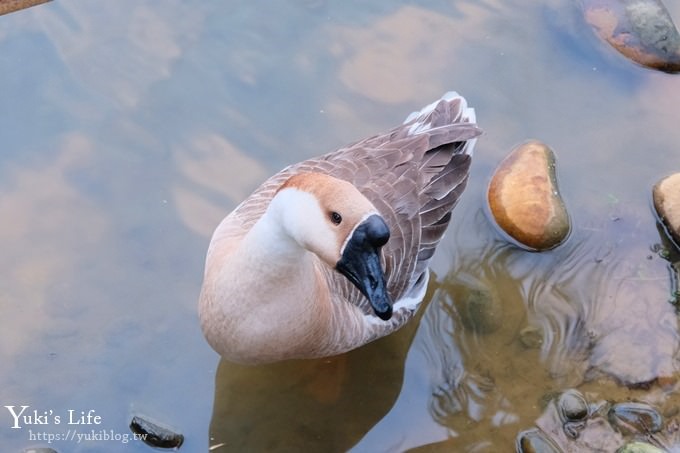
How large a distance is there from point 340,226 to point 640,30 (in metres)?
3.47

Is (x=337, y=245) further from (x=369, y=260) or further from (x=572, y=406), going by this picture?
(x=572, y=406)

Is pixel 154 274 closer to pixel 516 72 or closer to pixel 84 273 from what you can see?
pixel 84 273

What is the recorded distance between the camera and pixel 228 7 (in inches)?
217

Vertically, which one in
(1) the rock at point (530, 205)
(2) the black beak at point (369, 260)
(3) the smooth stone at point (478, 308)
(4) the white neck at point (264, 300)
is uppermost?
(2) the black beak at point (369, 260)

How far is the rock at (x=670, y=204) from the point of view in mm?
4762

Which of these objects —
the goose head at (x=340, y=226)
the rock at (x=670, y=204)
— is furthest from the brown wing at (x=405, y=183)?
the rock at (x=670, y=204)

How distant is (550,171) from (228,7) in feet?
7.61

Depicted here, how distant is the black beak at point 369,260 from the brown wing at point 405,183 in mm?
864

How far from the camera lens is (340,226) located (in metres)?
2.84

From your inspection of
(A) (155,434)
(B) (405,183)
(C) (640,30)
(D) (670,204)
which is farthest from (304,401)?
(C) (640,30)

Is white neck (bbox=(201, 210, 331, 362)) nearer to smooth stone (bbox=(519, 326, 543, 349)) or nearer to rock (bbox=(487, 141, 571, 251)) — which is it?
smooth stone (bbox=(519, 326, 543, 349))

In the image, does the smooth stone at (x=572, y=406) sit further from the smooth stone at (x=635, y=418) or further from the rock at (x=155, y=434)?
the rock at (x=155, y=434)

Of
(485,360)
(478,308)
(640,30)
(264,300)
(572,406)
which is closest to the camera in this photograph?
(264,300)

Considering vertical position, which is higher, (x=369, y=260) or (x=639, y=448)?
(x=369, y=260)
